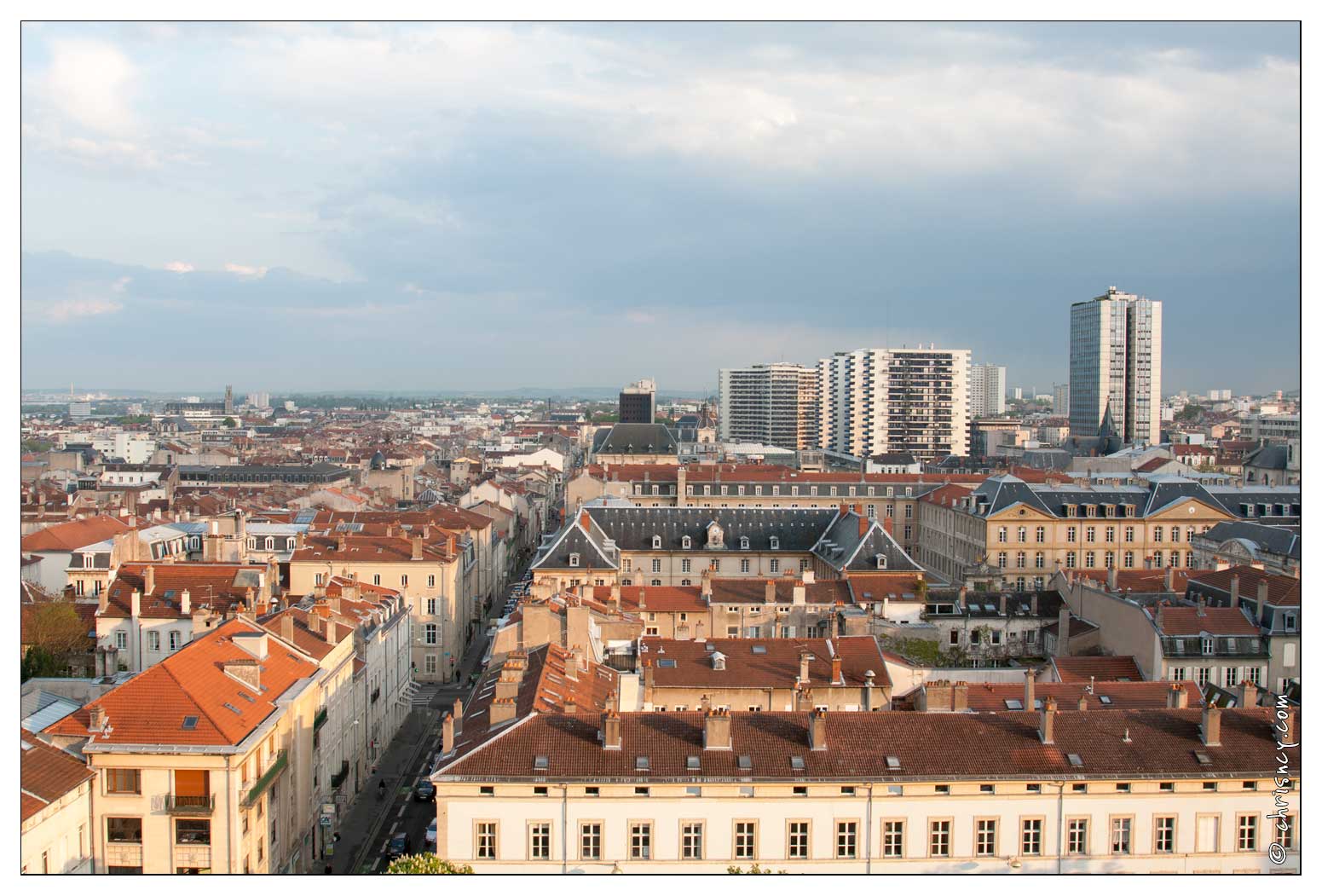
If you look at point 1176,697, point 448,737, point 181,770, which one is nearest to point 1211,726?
point 1176,697

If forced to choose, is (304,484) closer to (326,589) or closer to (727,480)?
(727,480)

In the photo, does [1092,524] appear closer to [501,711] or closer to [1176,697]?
[1176,697]

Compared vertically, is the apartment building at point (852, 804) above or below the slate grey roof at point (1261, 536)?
below

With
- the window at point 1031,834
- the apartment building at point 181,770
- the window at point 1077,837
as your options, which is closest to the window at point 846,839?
the window at point 1031,834

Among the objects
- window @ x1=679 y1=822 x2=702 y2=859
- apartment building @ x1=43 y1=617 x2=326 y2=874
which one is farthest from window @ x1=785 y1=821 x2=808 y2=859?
apartment building @ x1=43 y1=617 x2=326 y2=874

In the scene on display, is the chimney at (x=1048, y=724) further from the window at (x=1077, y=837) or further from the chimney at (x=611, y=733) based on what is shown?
the chimney at (x=611, y=733)

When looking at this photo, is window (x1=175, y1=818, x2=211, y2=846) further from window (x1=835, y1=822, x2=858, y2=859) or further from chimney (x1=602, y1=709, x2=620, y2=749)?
window (x1=835, y1=822, x2=858, y2=859)
